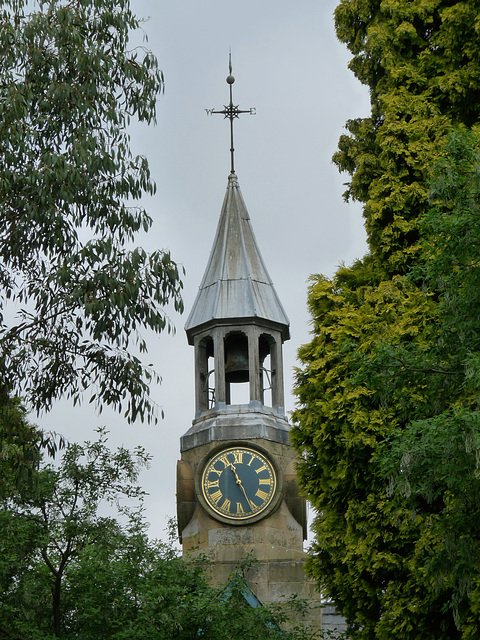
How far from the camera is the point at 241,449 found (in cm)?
2633

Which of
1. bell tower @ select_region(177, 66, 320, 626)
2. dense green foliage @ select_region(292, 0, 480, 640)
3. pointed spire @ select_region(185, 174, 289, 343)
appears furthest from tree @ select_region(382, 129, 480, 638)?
pointed spire @ select_region(185, 174, 289, 343)

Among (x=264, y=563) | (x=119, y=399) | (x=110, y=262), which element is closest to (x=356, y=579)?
(x=119, y=399)

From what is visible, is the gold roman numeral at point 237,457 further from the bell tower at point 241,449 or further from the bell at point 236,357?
the bell at point 236,357

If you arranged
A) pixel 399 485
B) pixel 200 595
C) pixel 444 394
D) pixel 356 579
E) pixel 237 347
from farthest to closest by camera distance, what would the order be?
pixel 237 347 → pixel 200 595 → pixel 356 579 → pixel 444 394 → pixel 399 485

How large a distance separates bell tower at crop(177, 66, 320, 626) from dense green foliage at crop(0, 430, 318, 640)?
6215mm

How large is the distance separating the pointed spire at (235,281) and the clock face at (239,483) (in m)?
3.02

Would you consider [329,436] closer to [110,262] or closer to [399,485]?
[110,262]

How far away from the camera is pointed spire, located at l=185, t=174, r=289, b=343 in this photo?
27.7 metres

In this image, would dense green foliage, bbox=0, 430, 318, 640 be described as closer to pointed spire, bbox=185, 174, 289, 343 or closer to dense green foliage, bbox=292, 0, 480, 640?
dense green foliage, bbox=292, 0, 480, 640

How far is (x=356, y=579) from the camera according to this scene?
47.8ft

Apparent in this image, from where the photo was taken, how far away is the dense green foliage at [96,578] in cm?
1686

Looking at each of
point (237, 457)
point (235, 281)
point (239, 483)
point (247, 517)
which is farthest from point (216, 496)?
point (235, 281)

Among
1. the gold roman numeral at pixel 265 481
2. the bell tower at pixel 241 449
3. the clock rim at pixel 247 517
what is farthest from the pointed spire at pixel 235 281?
the gold roman numeral at pixel 265 481

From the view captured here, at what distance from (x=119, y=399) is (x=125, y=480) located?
12.0 ft
